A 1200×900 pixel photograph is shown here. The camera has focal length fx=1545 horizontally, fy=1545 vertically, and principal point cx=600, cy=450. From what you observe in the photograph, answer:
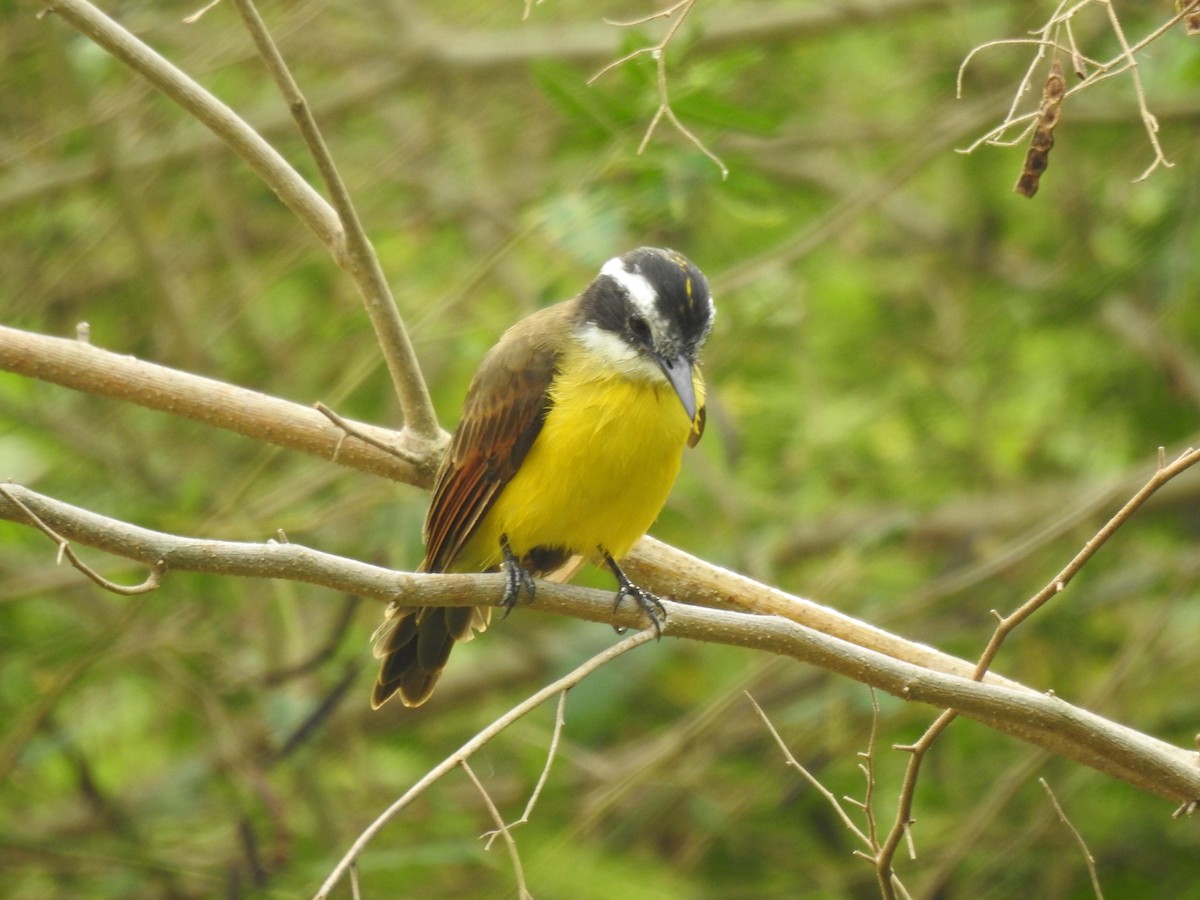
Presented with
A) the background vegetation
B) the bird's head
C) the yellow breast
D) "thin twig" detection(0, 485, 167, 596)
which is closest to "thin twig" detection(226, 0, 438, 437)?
the yellow breast

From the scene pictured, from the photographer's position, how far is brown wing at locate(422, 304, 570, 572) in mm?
3635

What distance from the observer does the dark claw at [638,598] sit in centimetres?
→ 319

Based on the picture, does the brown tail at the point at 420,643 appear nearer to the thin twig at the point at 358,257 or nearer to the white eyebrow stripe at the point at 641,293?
the thin twig at the point at 358,257

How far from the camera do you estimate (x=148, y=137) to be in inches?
243

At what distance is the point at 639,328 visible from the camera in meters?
3.71

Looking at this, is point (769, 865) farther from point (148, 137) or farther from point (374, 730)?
point (148, 137)

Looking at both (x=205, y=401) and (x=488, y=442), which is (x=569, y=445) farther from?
(x=205, y=401)

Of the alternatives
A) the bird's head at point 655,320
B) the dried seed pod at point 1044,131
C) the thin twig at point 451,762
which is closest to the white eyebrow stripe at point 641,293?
the bird's head at point 655,320

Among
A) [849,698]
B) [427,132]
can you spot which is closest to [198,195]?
[427,132]

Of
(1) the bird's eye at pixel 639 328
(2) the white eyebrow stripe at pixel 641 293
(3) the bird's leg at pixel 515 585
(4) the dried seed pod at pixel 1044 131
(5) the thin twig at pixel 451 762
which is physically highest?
(4) the dried seed pod at pixel 1044 131

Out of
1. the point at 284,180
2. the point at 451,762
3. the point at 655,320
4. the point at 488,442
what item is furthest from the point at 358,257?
the point at 451,762

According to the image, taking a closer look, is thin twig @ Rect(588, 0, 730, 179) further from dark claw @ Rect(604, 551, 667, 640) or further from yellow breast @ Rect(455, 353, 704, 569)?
dark claw @ Rect(604, 551, 667, 640)

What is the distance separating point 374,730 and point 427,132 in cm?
249

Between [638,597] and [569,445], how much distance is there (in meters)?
0.40
